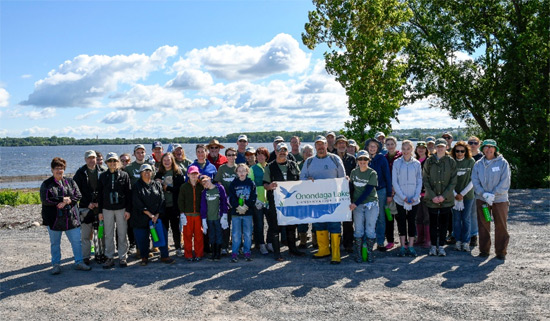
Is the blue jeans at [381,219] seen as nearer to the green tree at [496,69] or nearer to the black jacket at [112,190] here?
the black jacket at [112,190]

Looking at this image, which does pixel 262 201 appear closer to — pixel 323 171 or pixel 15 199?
pixel 323 171

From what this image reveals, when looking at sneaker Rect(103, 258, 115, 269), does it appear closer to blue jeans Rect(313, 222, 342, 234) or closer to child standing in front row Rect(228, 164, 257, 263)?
child standing in front row Rect(228, 164, 257, 263)

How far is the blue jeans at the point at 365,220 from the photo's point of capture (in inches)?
313

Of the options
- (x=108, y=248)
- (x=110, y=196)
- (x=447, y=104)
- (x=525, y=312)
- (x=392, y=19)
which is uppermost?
(x=392, y=19)

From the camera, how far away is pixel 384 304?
235 inches

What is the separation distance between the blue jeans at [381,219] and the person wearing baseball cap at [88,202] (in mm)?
5719

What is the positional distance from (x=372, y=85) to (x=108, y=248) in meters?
14.0

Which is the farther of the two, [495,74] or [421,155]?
[495,74]

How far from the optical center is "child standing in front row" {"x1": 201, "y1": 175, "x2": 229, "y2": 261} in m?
8.29

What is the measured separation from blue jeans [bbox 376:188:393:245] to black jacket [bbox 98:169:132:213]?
16.8 ft

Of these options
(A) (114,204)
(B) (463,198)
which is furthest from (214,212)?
(B) (463,198)

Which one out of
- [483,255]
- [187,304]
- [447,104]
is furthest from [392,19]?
[187,304]

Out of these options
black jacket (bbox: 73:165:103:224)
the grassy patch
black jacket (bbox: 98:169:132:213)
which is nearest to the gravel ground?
black jacket (bbox: 73:165:103:224)

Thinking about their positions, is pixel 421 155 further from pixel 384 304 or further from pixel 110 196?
pixel 110 196
